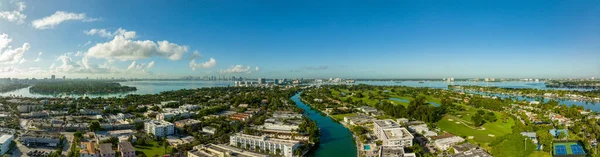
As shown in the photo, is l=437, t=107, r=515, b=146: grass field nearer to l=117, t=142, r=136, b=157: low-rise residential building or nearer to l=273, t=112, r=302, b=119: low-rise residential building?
l=273, t=112, r=302, b=119: low-rise residential building

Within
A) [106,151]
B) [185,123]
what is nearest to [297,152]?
[106,151]

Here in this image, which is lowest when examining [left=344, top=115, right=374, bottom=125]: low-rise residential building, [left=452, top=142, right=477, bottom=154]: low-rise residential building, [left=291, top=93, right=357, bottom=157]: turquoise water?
[left=291, top=93, right=357, bottom=157]: turquoise water

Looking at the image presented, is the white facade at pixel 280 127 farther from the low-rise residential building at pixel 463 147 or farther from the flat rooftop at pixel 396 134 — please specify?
the low-rise residential building at pixel 463 147

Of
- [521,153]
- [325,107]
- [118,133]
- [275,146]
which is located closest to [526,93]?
[325,107]

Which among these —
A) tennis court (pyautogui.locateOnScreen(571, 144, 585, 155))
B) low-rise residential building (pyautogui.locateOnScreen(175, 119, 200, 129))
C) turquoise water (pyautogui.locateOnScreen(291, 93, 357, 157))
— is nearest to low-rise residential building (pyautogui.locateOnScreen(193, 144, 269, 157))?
turquoise water (pyautogui.locateOnScreen(291, 93, 357, 157))

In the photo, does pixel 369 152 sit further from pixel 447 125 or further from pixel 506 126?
pixel 506 126
